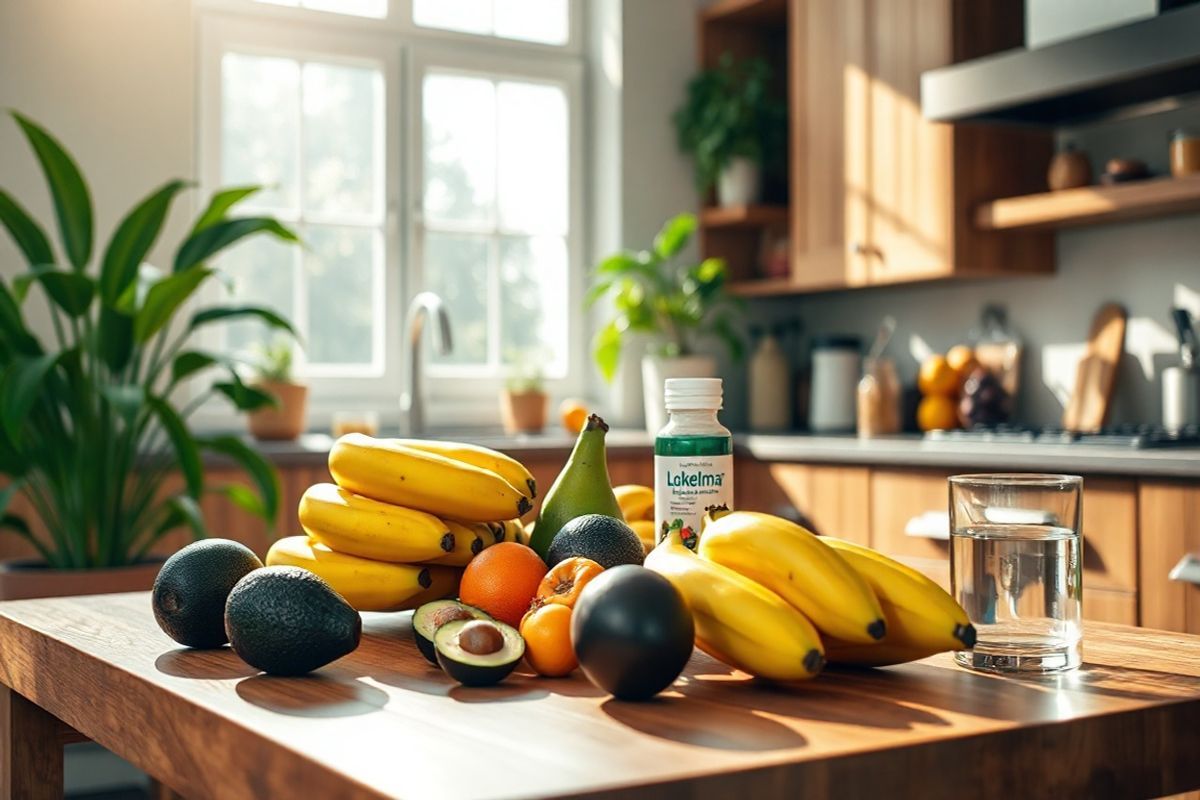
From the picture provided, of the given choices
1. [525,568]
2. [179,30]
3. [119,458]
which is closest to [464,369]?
[179,30]

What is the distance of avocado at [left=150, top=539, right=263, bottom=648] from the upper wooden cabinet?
269cm

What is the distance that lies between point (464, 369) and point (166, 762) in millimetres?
3383

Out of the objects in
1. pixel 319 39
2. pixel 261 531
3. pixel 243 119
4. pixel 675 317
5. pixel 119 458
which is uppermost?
pixel 319 39

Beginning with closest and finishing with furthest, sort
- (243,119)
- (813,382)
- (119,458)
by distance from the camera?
(119,458)
(243,119)
(813,382)

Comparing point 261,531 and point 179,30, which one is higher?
point 179,30

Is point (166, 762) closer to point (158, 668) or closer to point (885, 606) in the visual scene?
point (158, 668)

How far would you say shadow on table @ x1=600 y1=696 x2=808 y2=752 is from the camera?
766 mm

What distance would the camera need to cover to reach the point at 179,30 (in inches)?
144

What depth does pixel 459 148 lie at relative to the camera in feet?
14.1

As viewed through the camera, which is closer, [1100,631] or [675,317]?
[1100,631]

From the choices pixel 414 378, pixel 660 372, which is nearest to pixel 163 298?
pixel 414 378

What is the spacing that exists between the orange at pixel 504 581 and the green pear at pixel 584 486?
0.29 ft

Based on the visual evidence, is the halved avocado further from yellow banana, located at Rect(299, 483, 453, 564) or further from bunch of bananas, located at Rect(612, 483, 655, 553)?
bunch of bananas, located at Rect(612, 483, 655, 553)

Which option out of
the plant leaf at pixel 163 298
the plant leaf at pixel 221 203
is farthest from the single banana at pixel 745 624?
the plant leaf at pixel 221 203
